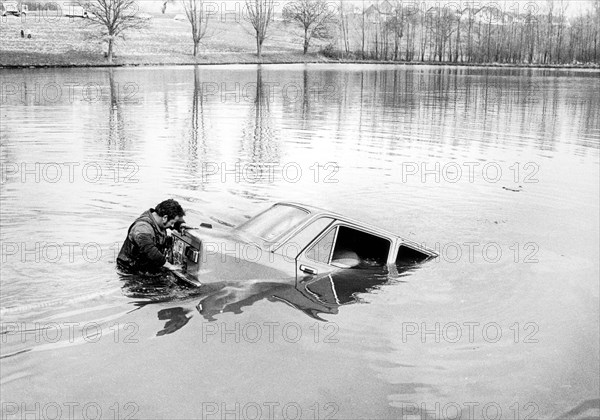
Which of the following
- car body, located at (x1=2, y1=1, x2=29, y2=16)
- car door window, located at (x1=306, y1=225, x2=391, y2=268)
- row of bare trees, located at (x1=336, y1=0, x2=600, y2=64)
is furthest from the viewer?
row of bare trees, located at (x1=336, y1=0, x2=600, y2=64)

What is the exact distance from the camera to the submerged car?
9.18 m

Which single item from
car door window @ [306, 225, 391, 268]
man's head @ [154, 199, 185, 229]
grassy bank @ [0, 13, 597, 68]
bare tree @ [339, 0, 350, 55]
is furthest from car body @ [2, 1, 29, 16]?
car door window @ [306, 225, 391, 268]

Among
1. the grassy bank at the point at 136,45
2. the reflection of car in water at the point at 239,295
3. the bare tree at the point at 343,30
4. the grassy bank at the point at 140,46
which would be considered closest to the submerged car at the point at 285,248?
the reflection of car in water at the point at 239,295

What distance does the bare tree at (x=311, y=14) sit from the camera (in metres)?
112

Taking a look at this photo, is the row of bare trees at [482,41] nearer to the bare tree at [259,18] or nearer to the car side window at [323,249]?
the bare tree at [259,18]

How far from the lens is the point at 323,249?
10000 millimetres

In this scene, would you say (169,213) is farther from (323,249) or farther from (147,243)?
(323,249)

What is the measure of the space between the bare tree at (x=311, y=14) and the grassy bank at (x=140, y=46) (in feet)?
9.33

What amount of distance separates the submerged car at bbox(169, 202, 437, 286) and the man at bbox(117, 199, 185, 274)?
238 millimetres

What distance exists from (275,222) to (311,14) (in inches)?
4237

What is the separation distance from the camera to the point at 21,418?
6.51 metres

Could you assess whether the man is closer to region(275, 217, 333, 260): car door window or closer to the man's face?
the man's face

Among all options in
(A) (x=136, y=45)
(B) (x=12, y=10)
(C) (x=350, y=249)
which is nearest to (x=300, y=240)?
(C) (x=350, y=249)

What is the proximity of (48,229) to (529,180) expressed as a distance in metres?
12.8
